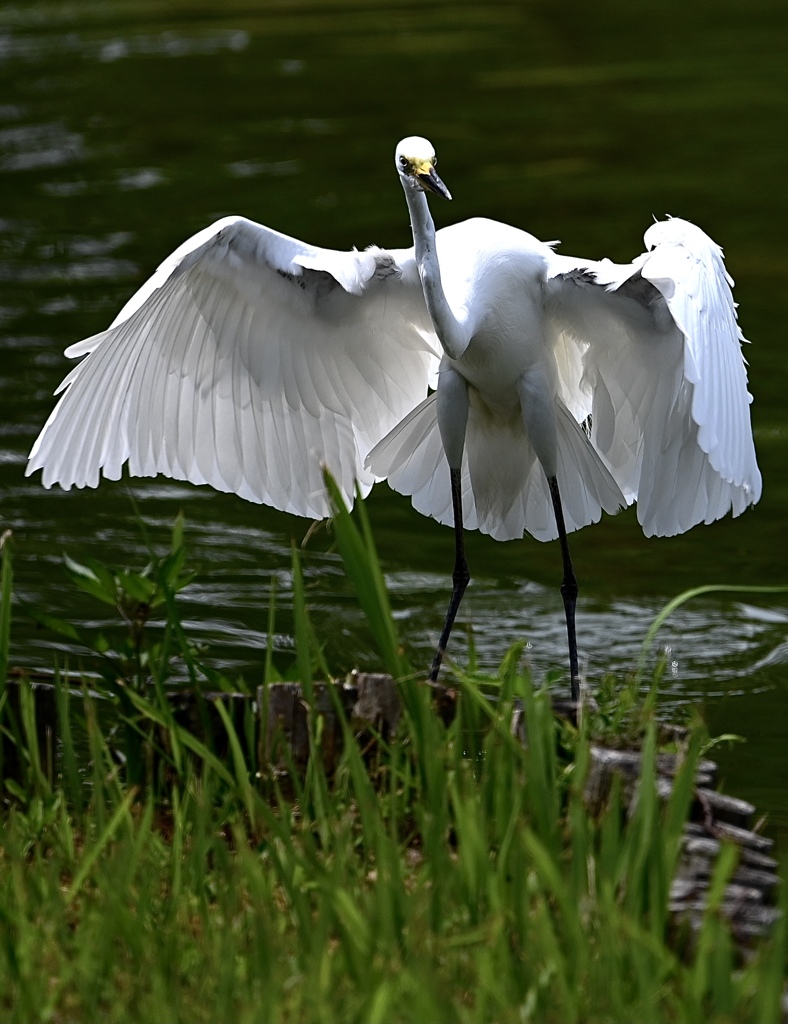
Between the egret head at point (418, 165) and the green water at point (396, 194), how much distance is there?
1.19m

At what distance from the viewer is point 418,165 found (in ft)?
12.6

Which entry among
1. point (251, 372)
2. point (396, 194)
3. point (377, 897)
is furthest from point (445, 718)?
point (396, 194)

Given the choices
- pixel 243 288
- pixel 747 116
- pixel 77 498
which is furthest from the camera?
pixel 747 116

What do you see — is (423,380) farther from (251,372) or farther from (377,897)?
(377,897)

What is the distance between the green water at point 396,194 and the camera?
5367 millimetres

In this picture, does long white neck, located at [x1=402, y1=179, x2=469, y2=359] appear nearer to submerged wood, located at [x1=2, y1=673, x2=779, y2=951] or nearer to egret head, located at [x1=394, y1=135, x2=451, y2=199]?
egret head, located at [x1=394, y1=135, x2=451, y2=199]

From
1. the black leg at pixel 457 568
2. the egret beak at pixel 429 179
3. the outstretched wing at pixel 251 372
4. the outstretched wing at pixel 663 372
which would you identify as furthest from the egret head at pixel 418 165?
the black leg at pixel 457 568

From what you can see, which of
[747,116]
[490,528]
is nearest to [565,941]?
[490,528]

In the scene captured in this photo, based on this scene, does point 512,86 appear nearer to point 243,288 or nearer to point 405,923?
point 243,288

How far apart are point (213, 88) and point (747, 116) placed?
469cm

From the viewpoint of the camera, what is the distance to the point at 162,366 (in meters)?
4.43

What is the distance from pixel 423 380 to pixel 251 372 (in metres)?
0.57

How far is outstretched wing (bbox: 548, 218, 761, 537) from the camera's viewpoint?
3604mm

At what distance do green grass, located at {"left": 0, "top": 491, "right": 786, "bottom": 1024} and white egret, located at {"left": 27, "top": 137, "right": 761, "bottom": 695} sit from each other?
1.09m
